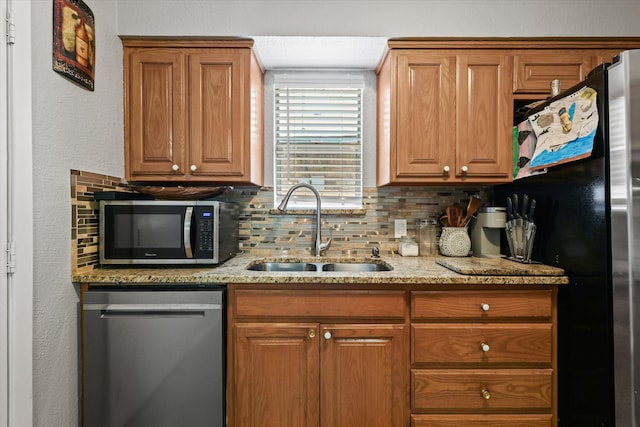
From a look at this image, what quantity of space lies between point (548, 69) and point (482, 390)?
1734mm

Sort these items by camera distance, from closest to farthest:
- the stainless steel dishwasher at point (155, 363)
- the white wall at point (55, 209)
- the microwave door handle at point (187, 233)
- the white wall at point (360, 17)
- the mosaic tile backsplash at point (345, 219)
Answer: the white wall at point (55, 209) → the stainless steel dishwasher at point (155, 363) → the microwave door handle at point (187, 233) → the white wall at point (360, 17) → the mosaic tile backsplash at point (345, 219)

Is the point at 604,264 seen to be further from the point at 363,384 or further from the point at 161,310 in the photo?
the point at 161,310

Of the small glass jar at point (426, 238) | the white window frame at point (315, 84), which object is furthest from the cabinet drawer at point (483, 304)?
the white window frame at point (315, 84)

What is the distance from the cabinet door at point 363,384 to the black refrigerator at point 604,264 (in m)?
0.72

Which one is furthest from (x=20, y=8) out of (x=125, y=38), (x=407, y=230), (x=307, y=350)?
(x=407, y=230)

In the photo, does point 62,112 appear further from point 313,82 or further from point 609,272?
point 609,272

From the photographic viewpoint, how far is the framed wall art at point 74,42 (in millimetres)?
1426

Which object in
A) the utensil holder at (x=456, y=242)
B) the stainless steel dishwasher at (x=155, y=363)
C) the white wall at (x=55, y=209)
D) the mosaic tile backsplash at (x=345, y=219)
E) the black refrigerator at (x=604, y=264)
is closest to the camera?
the black refrigerator at (x=604, y=264)

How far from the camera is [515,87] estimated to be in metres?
1.87

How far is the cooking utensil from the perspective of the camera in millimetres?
2117

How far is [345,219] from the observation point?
2271 mm

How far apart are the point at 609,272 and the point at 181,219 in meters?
1.87

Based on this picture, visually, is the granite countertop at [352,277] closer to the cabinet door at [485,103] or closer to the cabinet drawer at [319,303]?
the cabinet drawer at [319,303]

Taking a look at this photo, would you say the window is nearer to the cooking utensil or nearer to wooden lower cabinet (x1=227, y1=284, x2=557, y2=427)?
the cooking utensil
